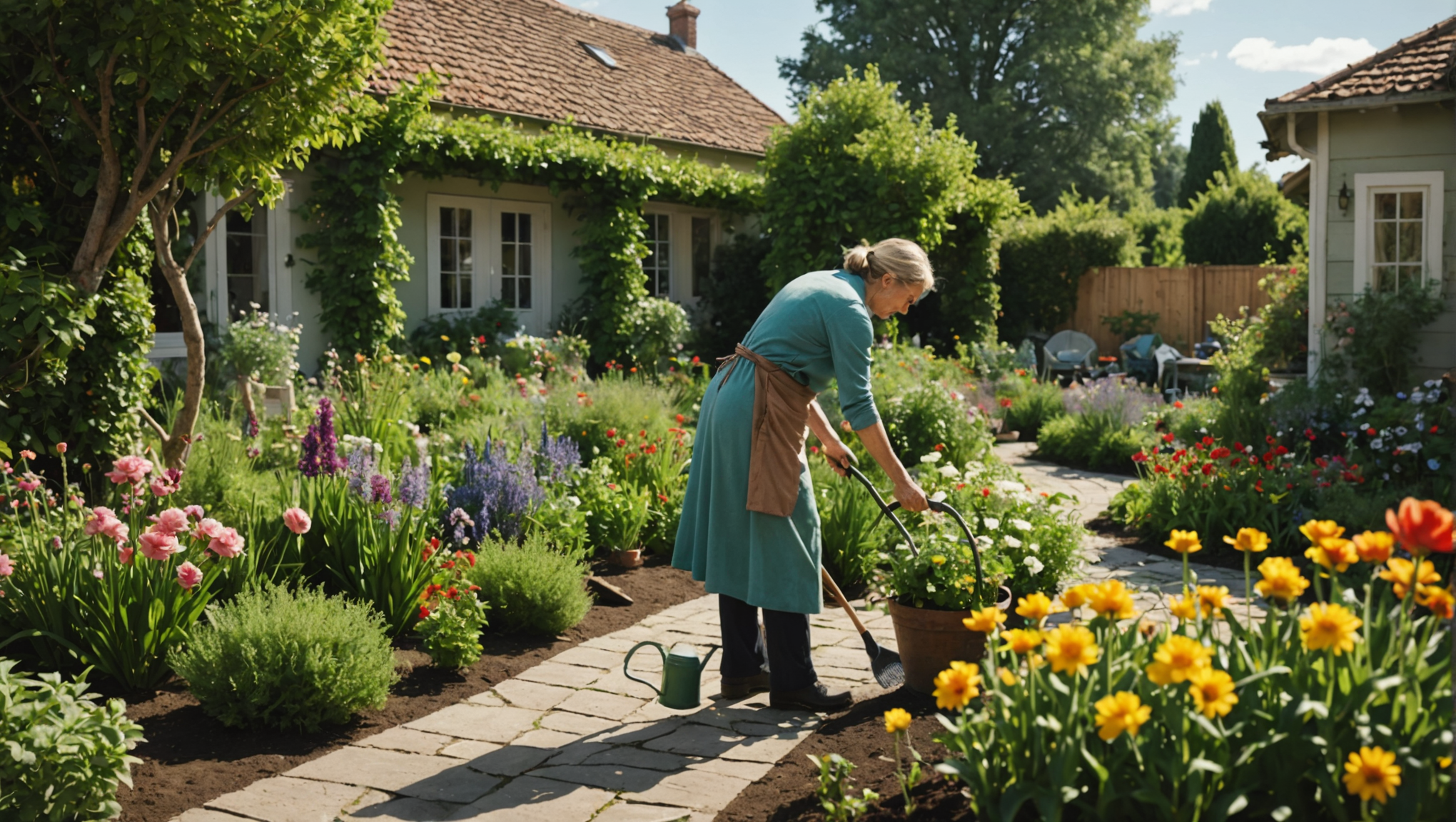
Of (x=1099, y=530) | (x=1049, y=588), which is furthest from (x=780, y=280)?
(x=1049, y=588)

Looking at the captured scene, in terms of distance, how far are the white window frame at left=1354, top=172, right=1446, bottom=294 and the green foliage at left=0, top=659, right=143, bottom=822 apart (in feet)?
33.3

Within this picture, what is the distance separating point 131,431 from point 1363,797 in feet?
18.8

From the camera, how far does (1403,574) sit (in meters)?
2.15

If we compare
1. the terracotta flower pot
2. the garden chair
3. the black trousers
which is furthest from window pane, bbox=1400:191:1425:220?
the black trousers

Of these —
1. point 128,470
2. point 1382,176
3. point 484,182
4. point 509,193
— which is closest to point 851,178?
point 509,193

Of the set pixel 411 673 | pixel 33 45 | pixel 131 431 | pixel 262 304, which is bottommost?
pixel 411 673

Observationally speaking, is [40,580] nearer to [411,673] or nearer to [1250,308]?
[411,673]

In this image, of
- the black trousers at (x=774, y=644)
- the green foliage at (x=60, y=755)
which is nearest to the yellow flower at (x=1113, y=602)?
the black trousers at (x=774, y=644)

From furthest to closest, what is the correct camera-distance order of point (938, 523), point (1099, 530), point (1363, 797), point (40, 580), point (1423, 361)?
point (1423, 361) → point (1099, 530) → point (938, 523) → point (40, 580) → point (1363, 797)

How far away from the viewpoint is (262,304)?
10.8 meters

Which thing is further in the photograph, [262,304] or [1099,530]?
[262,304]

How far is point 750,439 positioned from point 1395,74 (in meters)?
8.85

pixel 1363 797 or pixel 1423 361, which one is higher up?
pixel 1423 361

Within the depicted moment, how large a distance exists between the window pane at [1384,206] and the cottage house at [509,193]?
27.1 feet
